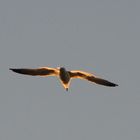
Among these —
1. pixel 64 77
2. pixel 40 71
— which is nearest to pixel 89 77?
pixel 64 77

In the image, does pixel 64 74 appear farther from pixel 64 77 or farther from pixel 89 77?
pixel 89 77

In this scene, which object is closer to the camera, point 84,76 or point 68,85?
point 68,85

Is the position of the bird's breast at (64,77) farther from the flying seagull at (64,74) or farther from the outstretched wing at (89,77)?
the outstretched wing at (89,77)

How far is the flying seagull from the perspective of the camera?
116ft

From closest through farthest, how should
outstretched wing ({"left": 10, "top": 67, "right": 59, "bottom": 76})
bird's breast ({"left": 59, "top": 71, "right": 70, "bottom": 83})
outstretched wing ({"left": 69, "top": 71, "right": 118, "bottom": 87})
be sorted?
1. bird's breast ({"left": 59, "top": 71, "right": 70, "bottom": 83})
2. outstretched wing ({"left": 10, "top": 67, "right": 59, "bottom": 76})
3. outstretched wing ({"left": 69, "top": 71, "right": 118, "bottom": 87})

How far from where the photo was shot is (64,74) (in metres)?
35.5

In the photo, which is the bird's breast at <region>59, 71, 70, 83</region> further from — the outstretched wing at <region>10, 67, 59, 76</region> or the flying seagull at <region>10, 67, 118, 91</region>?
the outstretched wing at <region>10, 67, 59, 76</region>

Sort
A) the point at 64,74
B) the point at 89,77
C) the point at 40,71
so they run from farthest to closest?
the point at 89,77 < the point at 40,71 < the point at 64,74

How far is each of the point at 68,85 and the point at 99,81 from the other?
11.2ft

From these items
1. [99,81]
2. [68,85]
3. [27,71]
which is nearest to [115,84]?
[99,81]

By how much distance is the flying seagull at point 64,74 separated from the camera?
3547 cm

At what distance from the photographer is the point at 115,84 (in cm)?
3678

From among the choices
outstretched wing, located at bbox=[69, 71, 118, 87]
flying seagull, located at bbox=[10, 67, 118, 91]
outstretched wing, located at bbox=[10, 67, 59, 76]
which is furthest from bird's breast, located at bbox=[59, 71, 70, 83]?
outstretched wing, located at bbox=[69, 71, 118, 87]

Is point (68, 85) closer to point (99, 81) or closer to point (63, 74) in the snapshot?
point (63, 74)
